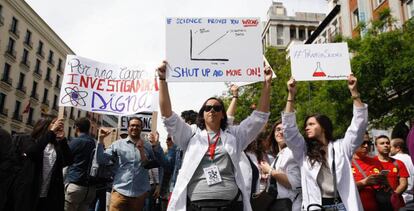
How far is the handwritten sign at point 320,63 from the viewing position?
4.98m

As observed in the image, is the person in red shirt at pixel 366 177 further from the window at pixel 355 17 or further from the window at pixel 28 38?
the window at pixel 28 38

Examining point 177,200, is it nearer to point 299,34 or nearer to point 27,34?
point 27,34

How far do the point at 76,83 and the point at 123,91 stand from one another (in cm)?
77

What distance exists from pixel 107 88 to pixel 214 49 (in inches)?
111

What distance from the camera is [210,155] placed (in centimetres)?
325

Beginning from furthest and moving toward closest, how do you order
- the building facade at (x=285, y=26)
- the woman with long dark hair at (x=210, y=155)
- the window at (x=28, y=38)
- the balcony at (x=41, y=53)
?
the building facade at (x=285, y=26)
the balcony at (x=41, y=53)
the window at (x=28, y=38)
the woman with long dark hair at (x=210, y=155)

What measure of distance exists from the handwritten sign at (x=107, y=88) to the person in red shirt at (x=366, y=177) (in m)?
3.15

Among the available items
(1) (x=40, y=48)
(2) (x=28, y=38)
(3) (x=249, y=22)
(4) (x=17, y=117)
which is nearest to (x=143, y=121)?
(3) (x=249, y=22)

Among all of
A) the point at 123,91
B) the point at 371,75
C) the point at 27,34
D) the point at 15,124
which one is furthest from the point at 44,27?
the point at 123,91

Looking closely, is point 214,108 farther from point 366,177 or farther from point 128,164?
point 128,164

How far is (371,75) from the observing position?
14.5 meters

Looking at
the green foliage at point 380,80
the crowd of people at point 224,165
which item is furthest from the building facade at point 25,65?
the crowd of people at point 224,165

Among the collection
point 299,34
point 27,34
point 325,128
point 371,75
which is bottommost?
point 325,128

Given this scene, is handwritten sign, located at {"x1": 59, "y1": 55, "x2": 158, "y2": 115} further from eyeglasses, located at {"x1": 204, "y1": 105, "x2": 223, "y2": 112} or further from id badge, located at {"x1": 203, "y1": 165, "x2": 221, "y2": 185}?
id badge, located at {"x1": 203, "y1": 165, "x2": 221, "y2": 185}
